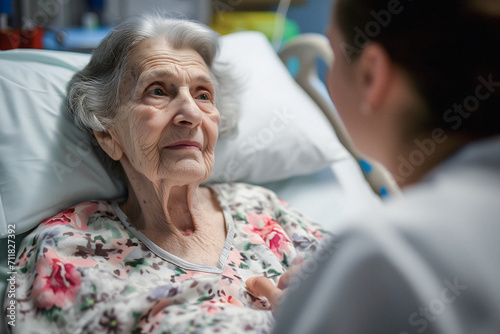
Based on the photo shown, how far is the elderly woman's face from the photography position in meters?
1.23

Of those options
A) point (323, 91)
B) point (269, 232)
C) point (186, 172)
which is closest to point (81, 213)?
point (186, 172)

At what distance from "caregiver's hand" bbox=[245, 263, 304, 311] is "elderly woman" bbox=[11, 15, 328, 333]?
29 millimetres

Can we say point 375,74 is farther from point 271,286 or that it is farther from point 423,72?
point 271,286

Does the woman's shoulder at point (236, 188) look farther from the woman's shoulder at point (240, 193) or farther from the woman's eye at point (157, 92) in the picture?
the woman's eye at point (157, 92)

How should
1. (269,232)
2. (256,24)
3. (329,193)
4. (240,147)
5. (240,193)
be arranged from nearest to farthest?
1. (269,232)
2. (240,193)
3. (240,147)
4. (329,193)
5. (256,24)

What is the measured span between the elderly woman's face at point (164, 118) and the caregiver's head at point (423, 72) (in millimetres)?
570

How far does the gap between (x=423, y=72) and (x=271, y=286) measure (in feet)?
2.20

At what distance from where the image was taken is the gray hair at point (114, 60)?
129 cm

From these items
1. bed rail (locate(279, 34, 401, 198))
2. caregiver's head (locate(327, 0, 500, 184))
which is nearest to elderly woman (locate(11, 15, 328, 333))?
caregiver's head (locate(327, 0, 500, 184))

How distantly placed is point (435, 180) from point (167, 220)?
2.62ft

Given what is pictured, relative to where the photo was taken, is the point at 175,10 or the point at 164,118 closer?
the point at 164,118

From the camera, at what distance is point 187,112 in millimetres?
1224

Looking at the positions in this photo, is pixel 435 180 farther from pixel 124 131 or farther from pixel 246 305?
pixel 124 131

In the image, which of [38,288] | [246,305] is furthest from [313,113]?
[38,288]
